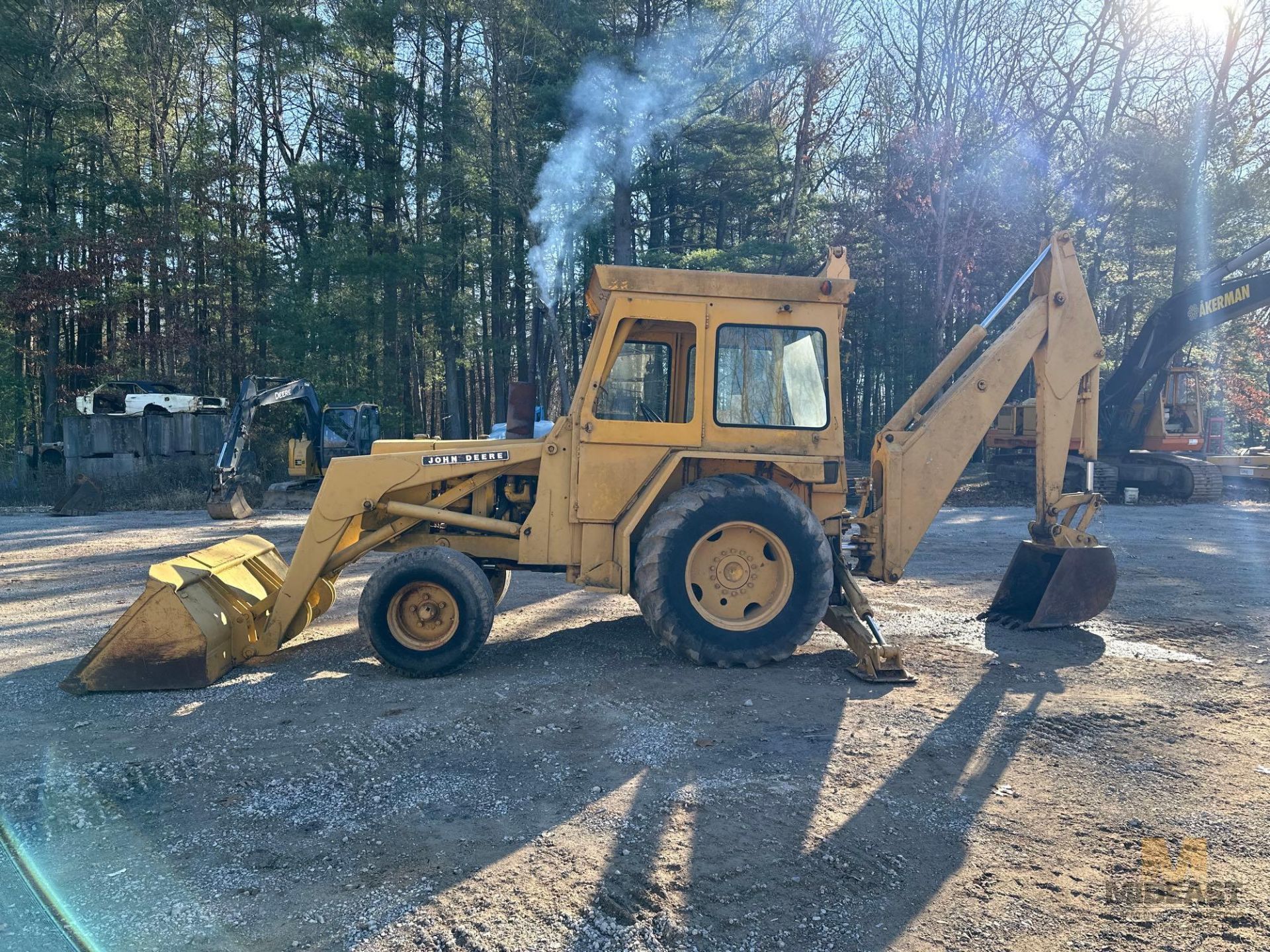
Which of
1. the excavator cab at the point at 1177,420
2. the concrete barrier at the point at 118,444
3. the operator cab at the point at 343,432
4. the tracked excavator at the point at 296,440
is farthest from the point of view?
the concrete barrier at the point at 118,444

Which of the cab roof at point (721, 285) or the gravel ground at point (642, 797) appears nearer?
the gravel ground at point (642, 797)

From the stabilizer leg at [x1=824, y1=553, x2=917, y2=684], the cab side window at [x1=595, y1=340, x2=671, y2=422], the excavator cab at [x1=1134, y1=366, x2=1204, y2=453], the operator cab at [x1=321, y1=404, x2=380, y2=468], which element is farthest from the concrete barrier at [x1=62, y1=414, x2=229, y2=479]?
the excavator cab at [x1=1134, y1=366, x2=1204, y2=453]

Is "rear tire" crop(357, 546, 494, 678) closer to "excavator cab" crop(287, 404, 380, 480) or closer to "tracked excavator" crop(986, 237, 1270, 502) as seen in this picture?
"excavator cab" crop(287, 404, 380, 480)

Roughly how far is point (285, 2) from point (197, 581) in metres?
25.5

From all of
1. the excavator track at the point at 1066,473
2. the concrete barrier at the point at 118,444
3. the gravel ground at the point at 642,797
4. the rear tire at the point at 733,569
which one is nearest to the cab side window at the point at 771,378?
the rear tire at the point at 733,569

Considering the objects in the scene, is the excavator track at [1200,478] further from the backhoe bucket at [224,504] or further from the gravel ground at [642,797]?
the backhoe bucket at [224,504]

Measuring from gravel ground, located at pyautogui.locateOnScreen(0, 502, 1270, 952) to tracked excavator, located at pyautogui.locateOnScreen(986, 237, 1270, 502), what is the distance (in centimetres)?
1369

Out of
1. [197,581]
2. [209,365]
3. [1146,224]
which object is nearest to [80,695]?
[197,581]

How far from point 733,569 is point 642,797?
2.18 metres

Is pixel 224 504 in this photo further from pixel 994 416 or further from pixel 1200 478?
pixel 1200 478

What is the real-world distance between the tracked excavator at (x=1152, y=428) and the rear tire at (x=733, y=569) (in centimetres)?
1494

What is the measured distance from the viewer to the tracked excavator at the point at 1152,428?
1845 cm

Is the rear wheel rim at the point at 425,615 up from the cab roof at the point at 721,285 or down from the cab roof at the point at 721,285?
down

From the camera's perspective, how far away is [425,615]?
568 centimetres
